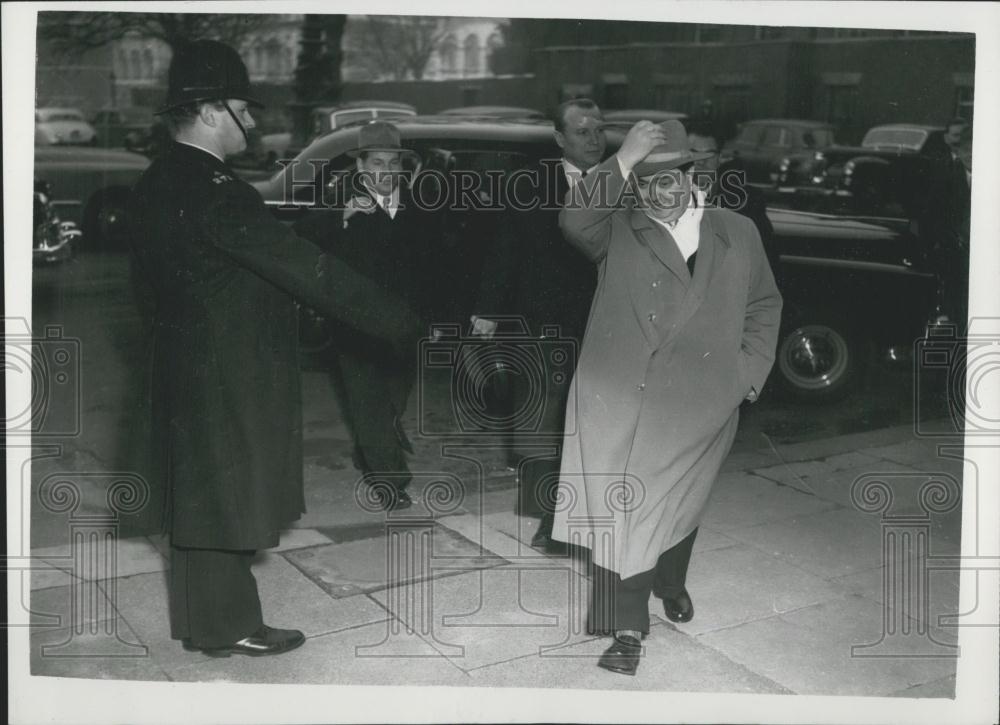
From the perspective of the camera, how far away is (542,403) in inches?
242

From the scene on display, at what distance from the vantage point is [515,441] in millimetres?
6207

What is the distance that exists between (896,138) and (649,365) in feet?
37.9

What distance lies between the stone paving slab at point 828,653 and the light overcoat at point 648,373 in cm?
57

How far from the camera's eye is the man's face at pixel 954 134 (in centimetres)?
952

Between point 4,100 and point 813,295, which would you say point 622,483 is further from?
point 813,295

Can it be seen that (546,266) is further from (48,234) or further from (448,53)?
(448,53)

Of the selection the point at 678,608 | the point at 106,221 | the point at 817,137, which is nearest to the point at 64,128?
the point at 106,221

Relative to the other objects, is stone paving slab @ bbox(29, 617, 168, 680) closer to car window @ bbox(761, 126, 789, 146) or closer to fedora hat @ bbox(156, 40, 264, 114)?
fedora hat @ bbox(156, 40, 264, 114)

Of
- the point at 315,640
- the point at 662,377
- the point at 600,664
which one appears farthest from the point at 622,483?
the point at 315,640

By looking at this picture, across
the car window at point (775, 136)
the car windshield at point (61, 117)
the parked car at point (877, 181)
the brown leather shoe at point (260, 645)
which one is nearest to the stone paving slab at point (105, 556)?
the brown leather shoe at point (260, 645)

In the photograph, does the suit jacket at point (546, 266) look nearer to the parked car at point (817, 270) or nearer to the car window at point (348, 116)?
the parked car at point (817, 270)

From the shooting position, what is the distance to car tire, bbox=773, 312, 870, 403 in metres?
8.33

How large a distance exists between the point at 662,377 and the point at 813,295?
14.4 ft

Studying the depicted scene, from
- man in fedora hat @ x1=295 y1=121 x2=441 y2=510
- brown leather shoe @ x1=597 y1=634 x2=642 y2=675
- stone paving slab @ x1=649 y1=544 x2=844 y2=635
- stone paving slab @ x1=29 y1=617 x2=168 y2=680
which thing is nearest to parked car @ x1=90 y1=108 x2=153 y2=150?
man in fedora hat @ x1=295 y1=121 x2=441 y2=510
